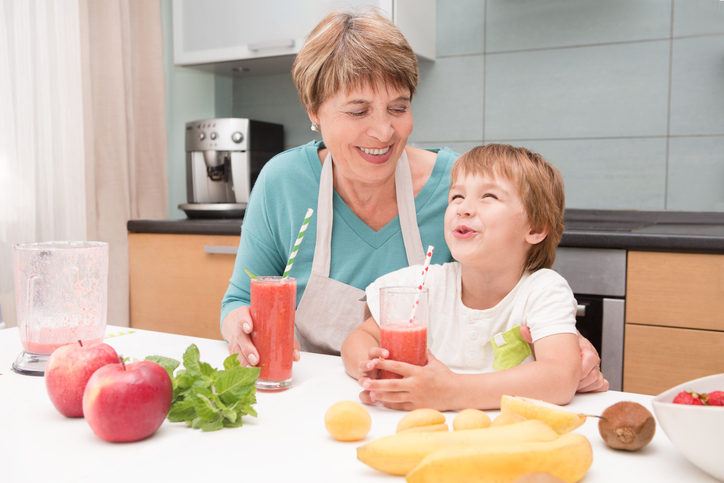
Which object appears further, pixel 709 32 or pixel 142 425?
pixel 709 32

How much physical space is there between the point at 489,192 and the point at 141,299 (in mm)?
1970

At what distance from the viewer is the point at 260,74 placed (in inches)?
120

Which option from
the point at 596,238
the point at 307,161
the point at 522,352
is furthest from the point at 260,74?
the point at 522,352

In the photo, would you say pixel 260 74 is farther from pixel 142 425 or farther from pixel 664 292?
pixel 142 425

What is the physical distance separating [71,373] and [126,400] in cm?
13

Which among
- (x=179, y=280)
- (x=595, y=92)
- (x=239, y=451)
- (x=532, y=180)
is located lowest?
(x=179, y=280)

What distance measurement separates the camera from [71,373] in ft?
2.46

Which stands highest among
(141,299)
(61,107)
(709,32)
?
(709,32)

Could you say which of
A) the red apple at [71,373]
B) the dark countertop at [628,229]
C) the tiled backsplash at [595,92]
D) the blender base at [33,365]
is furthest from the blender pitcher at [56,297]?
the tiled backsplash at [595,92]

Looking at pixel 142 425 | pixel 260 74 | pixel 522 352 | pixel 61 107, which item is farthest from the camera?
pixel 260 74

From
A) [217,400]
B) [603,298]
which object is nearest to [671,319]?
[603,298]

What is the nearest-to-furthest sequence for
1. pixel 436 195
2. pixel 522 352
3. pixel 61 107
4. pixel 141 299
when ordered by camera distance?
pixel 522 352 < pixel 436 195 < pixel 61 107 < pixel 141 299

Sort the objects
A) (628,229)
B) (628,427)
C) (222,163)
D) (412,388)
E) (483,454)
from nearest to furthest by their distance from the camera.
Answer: (483,454)
(628,427)
(412,388)
(628,229)
(222,163)

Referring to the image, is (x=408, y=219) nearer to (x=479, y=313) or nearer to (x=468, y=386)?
(x=479, y=313)
